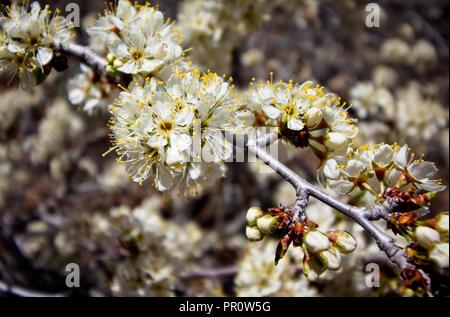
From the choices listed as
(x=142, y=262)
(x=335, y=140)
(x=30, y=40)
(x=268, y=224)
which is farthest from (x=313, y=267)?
(x=30, y=40)

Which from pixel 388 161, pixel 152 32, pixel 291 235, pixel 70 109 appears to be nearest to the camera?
pixel 291 235

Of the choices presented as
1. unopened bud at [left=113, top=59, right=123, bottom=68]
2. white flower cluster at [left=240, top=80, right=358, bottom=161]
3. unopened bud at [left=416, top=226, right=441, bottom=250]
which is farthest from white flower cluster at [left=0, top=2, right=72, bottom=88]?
unopened bud at [left=416, top=226, right=441, bottom=250]

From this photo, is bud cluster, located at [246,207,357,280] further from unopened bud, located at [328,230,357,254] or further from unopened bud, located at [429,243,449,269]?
unopened bud, located at [429,243,449,269]

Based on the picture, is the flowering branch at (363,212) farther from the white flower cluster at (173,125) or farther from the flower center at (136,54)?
the flower center at (136,54)

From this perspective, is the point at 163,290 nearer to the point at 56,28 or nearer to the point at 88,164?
the point at 56,28

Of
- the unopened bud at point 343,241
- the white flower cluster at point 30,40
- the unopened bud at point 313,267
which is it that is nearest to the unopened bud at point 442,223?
the unopened bud at point 343,241
